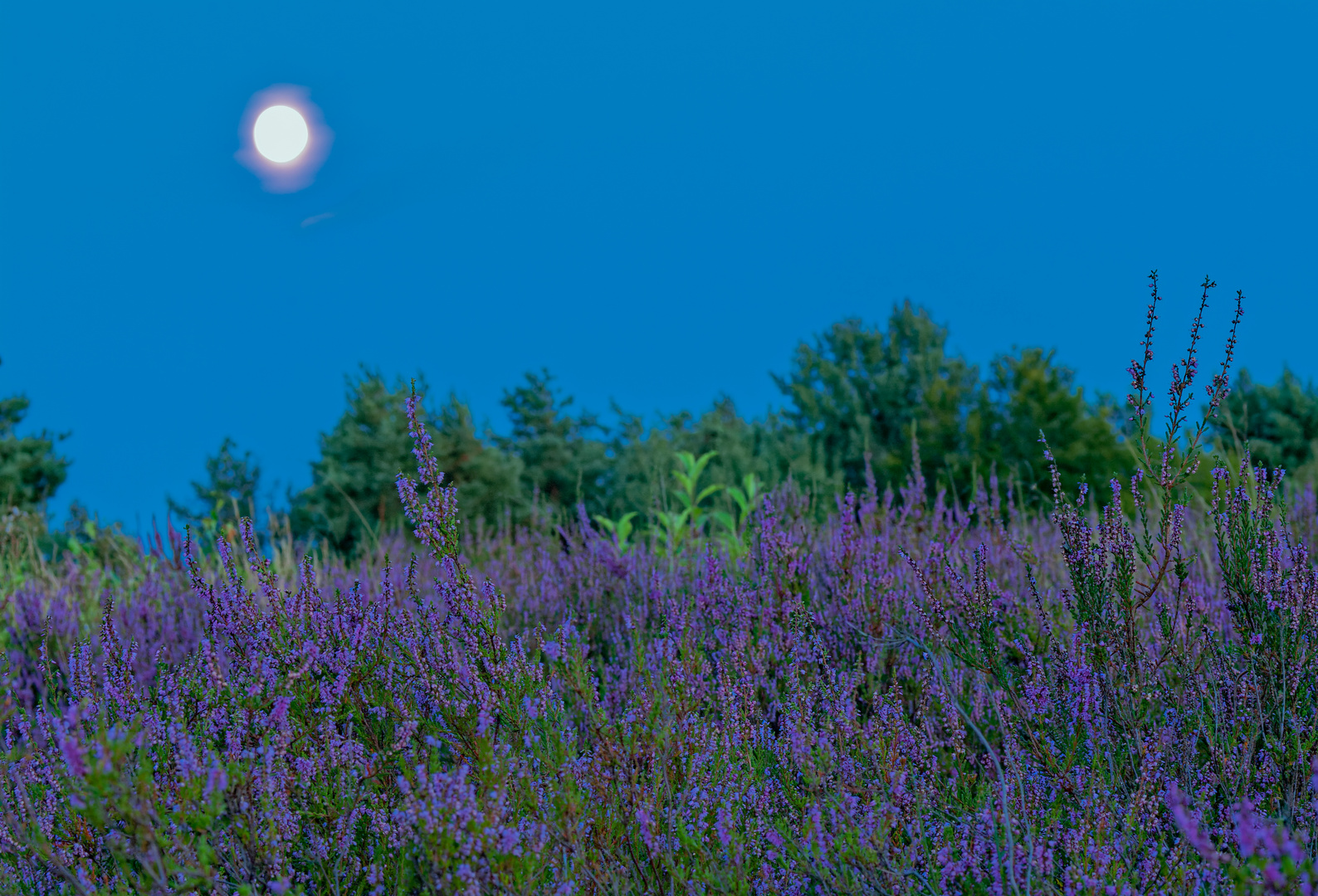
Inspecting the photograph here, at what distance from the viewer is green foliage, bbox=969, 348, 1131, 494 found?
10.4 m

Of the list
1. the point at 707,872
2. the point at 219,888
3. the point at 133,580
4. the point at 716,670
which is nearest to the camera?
the point at 707,872

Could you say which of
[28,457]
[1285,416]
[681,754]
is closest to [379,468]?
[681,754]

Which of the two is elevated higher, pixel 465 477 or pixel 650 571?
pixel 465 477

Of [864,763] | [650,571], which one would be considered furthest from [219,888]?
[650,571]

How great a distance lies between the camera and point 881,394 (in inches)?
556

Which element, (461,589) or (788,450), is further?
(788,450)

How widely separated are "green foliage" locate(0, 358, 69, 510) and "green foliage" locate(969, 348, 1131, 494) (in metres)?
22.0

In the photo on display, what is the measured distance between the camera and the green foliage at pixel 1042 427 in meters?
10.4

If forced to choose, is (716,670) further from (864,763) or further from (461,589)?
(461,589)

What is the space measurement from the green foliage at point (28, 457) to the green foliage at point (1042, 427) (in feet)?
72.2

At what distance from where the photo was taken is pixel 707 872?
1.68m

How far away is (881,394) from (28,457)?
2140 centimetres

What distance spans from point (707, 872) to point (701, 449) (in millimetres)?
12289

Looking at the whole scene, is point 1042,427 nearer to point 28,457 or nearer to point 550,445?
point 550,445
